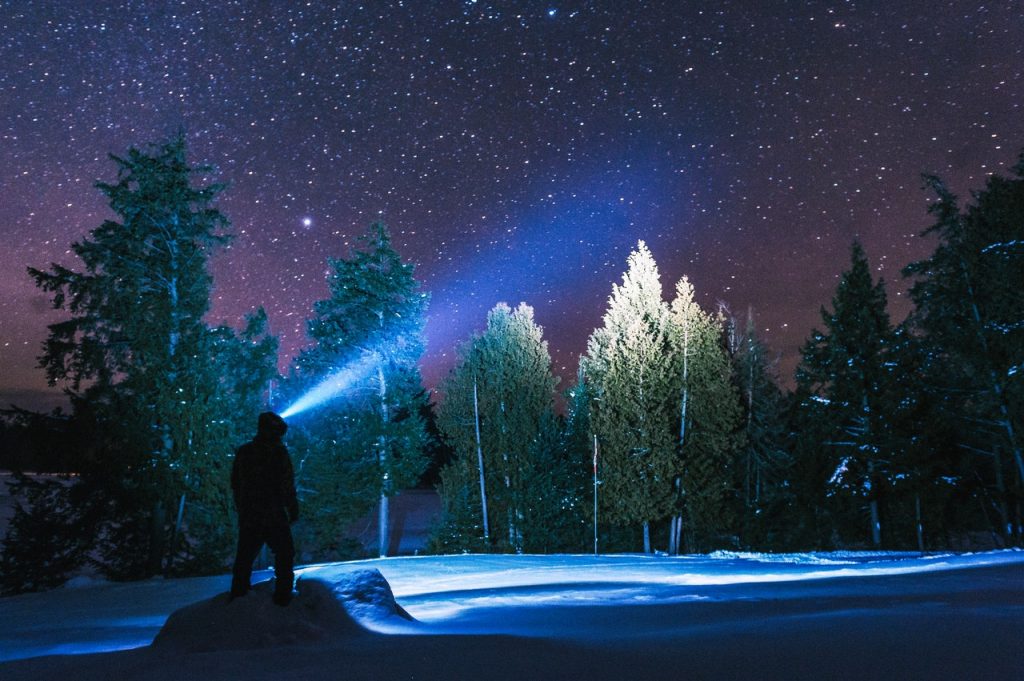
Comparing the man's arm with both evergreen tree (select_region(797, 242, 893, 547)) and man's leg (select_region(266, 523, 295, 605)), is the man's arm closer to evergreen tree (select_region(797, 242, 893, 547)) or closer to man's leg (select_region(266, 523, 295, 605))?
man's leg (select_region(266, 523, 295, 605))

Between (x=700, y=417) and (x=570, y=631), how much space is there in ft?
80.6

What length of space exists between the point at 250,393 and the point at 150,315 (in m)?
5.00

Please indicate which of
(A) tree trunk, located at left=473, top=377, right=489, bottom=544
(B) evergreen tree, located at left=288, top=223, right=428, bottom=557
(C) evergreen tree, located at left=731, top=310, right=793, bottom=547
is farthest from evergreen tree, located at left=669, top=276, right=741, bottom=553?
(B) evergreen tree, located at left=288, top=223, right=428, bottom=557

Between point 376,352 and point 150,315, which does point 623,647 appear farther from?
point 376,352

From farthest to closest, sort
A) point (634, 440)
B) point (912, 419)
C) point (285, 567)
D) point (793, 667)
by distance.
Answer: point (912, 419) < point (634, 440) < point (285, 567) < point (793, 667)

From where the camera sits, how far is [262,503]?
278 inches

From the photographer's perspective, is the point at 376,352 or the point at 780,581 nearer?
the point at 780,581

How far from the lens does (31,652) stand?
24.7ft

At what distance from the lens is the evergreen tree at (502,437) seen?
106 ft

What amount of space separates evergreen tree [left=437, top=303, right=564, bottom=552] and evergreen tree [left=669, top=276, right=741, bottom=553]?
20.3 feet

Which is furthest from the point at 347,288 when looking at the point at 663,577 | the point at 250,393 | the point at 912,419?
the point at 912,419

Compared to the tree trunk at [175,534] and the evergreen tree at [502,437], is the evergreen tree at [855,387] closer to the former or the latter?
the evergreen tree at [502,437]

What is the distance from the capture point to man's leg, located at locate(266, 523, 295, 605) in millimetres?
6719

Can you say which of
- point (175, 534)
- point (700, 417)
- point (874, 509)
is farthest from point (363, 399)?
point (874, 509)
